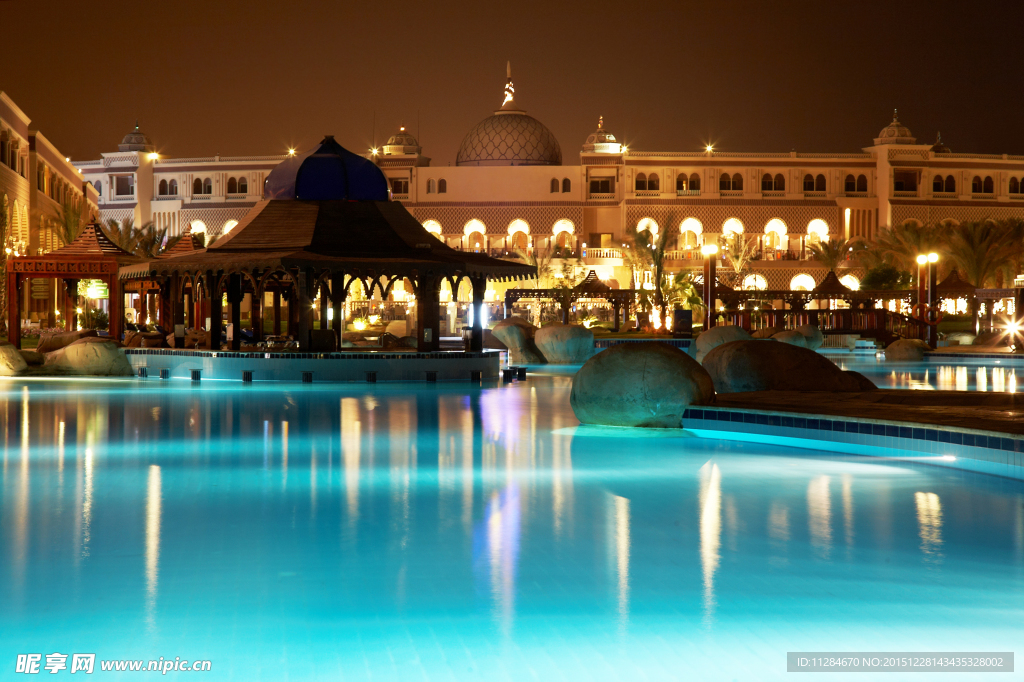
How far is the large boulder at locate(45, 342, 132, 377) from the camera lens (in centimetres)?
1769

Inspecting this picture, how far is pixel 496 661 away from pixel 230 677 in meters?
0.81

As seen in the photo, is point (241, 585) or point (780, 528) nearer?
point (241, 585)

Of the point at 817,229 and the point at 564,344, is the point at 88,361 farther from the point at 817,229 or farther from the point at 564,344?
the point at 817,229

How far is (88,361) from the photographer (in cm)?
1772

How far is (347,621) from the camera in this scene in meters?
3.71

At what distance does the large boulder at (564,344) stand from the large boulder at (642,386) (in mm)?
13118

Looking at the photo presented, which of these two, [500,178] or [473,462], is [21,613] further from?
[500,178]

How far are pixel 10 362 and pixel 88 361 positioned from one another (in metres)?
1.19

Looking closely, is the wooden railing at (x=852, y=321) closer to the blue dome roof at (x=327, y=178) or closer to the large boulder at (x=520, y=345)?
the large boulder at (x=520, y=345)

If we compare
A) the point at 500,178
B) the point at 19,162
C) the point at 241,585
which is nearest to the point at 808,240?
the point at 500,178

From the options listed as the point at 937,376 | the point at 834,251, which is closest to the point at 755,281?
the point at 834,251

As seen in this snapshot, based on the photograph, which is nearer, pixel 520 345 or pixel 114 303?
pixel 520 345

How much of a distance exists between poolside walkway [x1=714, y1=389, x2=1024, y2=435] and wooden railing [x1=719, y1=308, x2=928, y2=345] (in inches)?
728

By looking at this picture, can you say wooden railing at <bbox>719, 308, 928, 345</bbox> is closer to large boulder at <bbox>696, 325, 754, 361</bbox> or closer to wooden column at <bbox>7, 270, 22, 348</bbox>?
large boulder at <bbox>696, 325, 754, 361</bbox>
